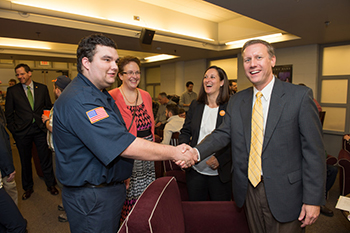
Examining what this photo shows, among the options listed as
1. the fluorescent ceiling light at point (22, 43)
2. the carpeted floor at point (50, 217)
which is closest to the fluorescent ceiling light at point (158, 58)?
the fluorescent ceiling light at point (22, 43)

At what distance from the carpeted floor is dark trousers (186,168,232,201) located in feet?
4.84

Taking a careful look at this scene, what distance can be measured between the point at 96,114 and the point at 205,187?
129 centimetres

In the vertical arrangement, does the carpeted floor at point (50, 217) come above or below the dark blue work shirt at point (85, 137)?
below

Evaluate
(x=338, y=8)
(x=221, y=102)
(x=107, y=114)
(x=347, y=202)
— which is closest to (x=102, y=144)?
(x=107, y=114)

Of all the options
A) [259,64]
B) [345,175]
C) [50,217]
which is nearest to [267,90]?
[259,64]

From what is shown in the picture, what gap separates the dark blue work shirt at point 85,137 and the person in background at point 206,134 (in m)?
0.93

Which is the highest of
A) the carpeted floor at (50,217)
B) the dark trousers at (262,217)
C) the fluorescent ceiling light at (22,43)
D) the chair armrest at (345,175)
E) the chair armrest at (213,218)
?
the fluorescent ceiling light at (22,43)

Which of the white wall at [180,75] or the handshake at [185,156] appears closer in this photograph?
the handshake at [185,156]

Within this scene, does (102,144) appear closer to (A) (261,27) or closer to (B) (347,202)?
(B) (347,202)

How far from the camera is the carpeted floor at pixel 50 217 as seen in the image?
2701mm

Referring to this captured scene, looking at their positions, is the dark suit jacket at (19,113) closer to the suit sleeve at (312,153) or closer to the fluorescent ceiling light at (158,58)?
the suit sleeve at (312,153)

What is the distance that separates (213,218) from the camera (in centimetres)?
167

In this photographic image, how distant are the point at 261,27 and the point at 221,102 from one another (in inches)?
197

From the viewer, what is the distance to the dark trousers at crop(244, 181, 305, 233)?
134 centimetres
